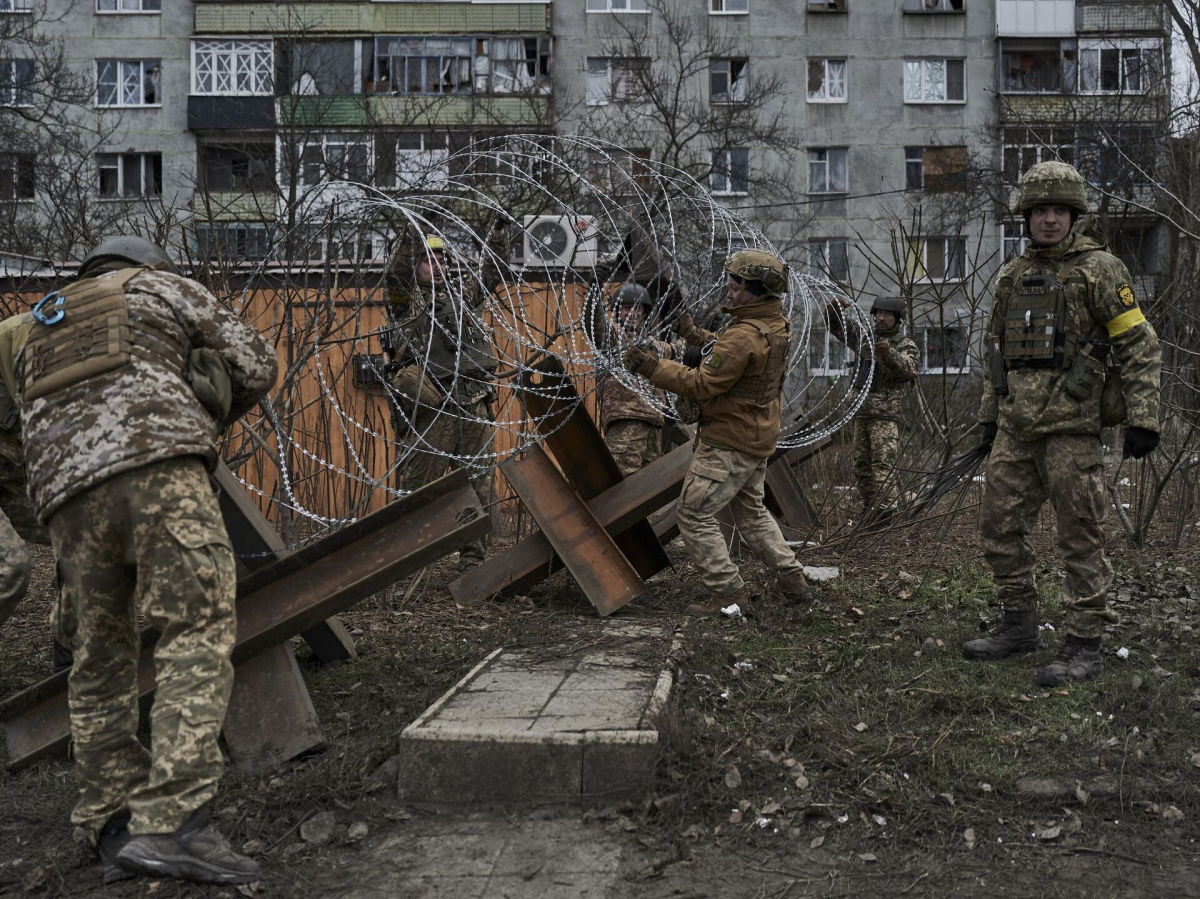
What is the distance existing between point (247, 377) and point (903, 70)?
33159 millimetres

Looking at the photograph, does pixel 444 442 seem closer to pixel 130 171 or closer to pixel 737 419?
pixel 737 419

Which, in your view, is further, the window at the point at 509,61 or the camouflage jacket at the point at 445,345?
the window at the point at 509,61

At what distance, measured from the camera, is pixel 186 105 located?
108ft

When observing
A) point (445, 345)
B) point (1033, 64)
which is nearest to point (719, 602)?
point (445, 345)

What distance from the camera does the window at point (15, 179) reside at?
12837 mm

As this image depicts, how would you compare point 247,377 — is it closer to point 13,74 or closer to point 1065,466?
point 1065,466

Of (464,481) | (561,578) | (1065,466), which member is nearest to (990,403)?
(1065,466)

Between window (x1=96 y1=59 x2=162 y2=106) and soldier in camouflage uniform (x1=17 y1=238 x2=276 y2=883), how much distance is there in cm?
3293

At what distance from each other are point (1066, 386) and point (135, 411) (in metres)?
3.50

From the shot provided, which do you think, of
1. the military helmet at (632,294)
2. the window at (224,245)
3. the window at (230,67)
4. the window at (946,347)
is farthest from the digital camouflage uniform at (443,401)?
the window at (230,67)

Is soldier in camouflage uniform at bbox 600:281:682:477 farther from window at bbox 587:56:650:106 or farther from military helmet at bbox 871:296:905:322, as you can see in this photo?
window at bbox 587:56:650:106

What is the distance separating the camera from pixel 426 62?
31.5 metres

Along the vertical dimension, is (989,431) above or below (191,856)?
above

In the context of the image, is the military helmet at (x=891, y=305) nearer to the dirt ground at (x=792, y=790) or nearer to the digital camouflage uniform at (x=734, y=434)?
the digital camouflage uniform at (x=734, y=434)
